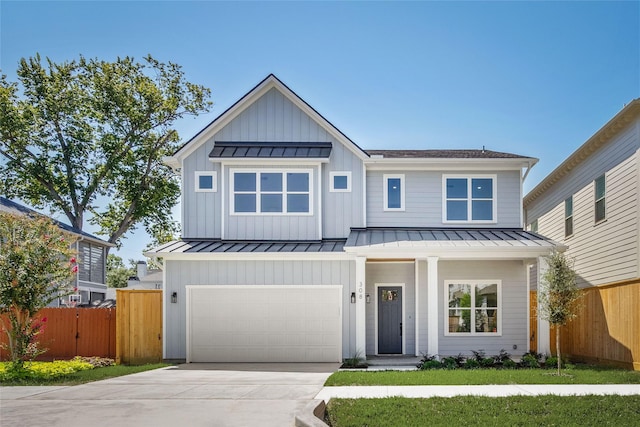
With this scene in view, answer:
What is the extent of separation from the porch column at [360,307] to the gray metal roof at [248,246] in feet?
3.01

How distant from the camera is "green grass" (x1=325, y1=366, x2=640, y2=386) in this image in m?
12.8

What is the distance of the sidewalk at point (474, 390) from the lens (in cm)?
1113

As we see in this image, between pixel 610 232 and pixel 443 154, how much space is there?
608 centimetres

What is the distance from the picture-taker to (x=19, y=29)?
21438 mm

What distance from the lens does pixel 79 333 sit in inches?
746

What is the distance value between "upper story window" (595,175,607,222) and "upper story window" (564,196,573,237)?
2.55 meters

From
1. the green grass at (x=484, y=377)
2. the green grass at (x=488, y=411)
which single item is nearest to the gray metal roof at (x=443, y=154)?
the green grass at (x=484, y=377)

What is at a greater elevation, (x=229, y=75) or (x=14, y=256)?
(x=229, y=75)

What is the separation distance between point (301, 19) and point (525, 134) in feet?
26.9

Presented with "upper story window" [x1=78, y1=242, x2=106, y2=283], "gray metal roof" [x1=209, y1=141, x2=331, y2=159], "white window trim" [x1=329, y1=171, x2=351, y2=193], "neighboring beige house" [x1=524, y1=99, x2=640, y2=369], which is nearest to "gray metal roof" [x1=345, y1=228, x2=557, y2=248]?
"white window trim" [x1=329, y1=171, x2=351, y2=193]

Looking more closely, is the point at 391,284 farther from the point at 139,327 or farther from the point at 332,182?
the point at 139,327

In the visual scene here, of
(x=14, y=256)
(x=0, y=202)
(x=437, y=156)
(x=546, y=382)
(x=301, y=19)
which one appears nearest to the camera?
(x=546, y=382)

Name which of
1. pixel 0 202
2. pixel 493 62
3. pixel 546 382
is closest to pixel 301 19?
pixel 493 62

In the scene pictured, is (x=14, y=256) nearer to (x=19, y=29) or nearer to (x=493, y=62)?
(x=19, y=29)
